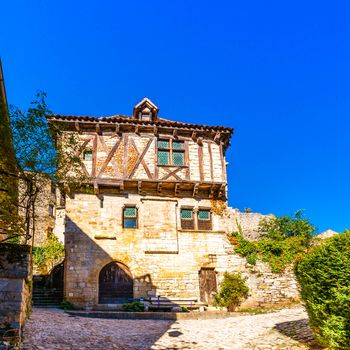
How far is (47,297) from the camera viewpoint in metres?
15.1

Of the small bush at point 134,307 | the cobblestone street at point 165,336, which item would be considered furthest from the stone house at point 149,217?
the cobblestone street at point 165,336

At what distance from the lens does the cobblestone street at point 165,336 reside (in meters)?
6.77

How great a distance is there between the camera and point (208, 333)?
8875mm

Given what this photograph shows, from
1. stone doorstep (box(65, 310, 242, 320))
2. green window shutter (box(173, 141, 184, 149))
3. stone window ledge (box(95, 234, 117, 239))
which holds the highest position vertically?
green window shutter (box(173, 141, 184, 149))

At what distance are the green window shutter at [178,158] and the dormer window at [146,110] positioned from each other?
264 cm

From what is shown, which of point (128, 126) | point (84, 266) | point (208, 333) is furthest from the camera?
point (128, 126)

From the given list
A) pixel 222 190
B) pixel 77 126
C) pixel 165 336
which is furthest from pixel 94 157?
pixel 165 336

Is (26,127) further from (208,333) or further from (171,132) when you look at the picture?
(171,132)

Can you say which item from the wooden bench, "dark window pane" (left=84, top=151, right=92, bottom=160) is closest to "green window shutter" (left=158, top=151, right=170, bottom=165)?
"dark window pane" (left=84, top=151, right=92, bottom=160)

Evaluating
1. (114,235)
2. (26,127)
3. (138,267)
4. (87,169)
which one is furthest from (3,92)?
(138,267)

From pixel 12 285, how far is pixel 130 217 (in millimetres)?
10979

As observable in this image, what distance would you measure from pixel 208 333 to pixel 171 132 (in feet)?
37.2

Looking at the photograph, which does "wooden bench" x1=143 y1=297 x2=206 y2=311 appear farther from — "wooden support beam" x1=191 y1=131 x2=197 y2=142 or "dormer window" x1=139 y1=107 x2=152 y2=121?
"dormer window" x1=139 y1=107 x2=152 y2=121

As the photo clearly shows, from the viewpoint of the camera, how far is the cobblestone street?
267 inches
